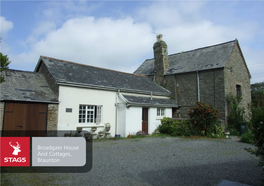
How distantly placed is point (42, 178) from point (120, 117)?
364 inches

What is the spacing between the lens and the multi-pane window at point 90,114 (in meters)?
12.9

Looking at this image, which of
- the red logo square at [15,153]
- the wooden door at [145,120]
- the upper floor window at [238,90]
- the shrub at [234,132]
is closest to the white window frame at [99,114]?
the wooden door at [145,120]

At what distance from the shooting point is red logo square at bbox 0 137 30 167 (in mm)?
5949

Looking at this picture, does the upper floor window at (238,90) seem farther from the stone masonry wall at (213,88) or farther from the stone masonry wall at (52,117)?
the stone masonry wall at (52,117)

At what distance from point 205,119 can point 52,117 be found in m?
10.1

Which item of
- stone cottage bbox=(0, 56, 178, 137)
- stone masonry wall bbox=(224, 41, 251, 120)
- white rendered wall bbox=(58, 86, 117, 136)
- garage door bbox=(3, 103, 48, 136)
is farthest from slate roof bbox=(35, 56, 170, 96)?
stone masonry wall bbox=(224, 41, 251, 120)

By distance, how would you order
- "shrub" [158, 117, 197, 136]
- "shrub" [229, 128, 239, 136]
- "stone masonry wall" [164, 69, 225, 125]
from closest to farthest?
1. "shrub" [158, 117, 197, 136]
2. "shrub" [229, 128, 239, 136]
3. "stone masonry wall" [164, 69, 225, 125]

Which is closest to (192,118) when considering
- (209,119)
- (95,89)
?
(209,119)

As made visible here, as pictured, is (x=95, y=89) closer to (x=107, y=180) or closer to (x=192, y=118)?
(x=192, y=118)

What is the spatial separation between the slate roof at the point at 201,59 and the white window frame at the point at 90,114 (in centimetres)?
943

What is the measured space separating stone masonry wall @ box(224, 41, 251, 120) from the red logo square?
15.3 m

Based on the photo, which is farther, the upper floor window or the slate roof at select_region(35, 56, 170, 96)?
the upper floor window

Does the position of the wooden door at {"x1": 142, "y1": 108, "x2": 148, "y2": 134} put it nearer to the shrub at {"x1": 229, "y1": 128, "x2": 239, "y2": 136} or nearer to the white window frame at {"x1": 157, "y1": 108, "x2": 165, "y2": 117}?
the white window frame at {"x1": 157, "y1": 108, "x2": 165, "y2": 117}

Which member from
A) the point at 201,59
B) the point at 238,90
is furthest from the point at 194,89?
the point at 238,90
